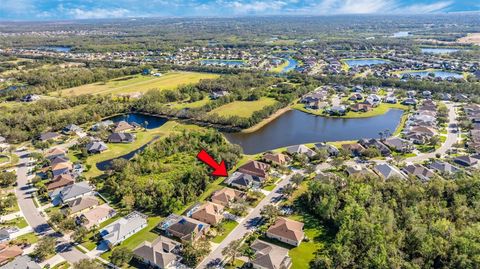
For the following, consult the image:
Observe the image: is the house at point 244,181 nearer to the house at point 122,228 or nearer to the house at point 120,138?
the house at point 122,228

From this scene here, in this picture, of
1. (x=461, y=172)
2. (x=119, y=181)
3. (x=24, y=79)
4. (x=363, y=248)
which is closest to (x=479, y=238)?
(x=363, y=248)

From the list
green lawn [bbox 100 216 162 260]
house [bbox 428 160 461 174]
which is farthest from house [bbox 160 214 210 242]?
house [bbox 428 160 461 174]

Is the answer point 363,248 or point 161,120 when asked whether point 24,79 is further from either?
point 363,248

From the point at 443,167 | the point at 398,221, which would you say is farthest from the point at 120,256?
the point at 443,167

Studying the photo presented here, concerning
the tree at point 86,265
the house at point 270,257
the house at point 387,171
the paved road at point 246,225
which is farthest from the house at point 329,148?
the tree at point 86,265

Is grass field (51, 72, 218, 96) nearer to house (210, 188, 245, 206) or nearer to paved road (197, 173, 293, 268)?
house (210, 188, 245, 206)
